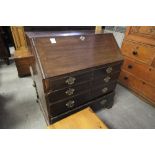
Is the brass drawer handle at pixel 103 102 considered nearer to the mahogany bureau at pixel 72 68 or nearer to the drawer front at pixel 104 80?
the mahogany bureau at pixel 72 68

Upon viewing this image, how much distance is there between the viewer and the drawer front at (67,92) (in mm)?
1101

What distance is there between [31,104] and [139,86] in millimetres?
1728

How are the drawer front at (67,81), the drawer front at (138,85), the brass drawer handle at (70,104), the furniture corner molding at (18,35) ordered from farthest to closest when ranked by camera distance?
the furniture corner molding at (18,35)
the drawer front at (138,85)
the brass drawer handle at (70,104)
the drawer front at (67,81)

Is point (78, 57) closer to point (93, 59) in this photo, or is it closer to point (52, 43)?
point (93, 59)

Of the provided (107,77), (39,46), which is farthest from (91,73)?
(39,46)

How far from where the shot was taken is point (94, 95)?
1.45 metres

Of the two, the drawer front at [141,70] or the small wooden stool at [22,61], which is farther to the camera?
the small wooden stool at [22,61]

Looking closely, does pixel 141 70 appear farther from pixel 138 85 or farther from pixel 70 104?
pixel 70 104

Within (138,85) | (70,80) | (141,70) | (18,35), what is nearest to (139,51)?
(141,70)

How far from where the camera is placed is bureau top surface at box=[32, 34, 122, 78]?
3.33ft

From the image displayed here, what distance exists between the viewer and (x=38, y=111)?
1.71 meters

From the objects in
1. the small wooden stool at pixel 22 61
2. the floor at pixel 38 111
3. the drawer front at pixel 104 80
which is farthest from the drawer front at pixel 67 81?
the small wooden stool at pixel 22 61
